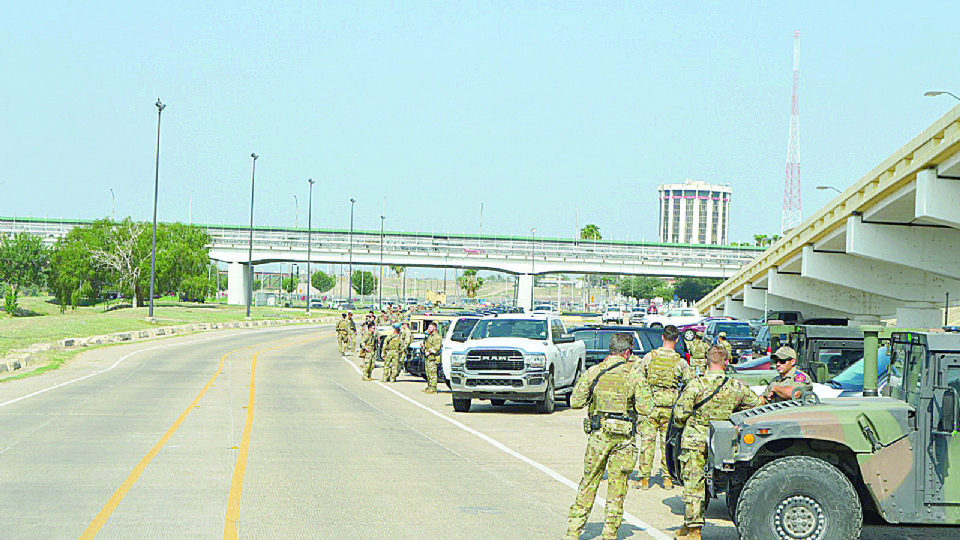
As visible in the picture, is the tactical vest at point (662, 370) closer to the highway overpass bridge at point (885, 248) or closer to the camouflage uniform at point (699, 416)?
the camouflage uniform at point (699, 416)

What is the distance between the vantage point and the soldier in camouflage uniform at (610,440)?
8.77 meters

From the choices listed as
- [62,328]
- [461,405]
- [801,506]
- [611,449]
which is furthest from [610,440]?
[62,328]

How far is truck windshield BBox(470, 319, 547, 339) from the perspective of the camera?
21.9 meters

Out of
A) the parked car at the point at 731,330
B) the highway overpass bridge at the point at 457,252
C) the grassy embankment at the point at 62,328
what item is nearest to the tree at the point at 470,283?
the highway overpass bridge at the point at 457,252

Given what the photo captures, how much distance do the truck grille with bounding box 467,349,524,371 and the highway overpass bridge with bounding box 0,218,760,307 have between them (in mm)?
79823

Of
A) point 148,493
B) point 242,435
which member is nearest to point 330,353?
point 242,435

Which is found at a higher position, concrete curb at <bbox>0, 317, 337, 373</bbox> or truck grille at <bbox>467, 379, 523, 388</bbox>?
truck grille at <bbox>467, 379, 523, 388</bbox>

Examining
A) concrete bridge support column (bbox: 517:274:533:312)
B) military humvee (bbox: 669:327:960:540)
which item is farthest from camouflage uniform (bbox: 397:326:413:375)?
concrete bridge support column (bbox: 517:274:533:312)

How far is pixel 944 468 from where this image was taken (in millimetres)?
8211

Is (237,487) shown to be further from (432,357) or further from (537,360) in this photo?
(432,357)

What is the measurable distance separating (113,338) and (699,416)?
44.5 metres

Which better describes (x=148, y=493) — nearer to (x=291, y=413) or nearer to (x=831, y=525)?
(x=831, y=525)

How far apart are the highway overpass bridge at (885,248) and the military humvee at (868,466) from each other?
75.1ft

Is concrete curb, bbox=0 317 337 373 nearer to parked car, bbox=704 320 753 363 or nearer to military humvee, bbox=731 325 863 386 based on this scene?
military humvee, bbox=731 325 863 386
